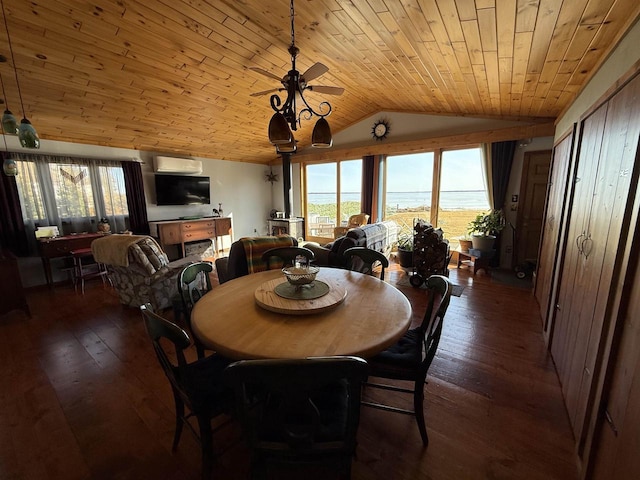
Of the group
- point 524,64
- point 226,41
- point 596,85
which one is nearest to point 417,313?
point 596,85

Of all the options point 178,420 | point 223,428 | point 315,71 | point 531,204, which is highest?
point 315,71

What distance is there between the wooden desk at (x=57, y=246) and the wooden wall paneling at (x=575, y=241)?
5904 millimetres

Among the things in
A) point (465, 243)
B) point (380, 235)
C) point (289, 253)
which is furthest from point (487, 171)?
point (289, 253)

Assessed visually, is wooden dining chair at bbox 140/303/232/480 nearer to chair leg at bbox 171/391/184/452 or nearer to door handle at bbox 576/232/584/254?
chair leg at bbox 171/391/184/452

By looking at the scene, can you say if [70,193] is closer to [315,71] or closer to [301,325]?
[315,71]

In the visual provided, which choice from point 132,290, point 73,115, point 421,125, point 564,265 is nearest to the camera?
point 564,265

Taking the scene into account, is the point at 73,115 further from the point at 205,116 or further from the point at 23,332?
the point at 23,332

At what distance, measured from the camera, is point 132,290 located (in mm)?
3072

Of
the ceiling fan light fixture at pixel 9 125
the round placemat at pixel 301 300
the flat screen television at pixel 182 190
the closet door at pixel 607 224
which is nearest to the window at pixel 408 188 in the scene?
the closet door at pixel 607 224

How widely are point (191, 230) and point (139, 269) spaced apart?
293 centimetres

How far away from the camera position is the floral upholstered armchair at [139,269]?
283 centimetres

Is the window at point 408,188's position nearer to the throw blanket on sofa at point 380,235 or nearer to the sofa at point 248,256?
the throw blanket on sofa at point 380,235

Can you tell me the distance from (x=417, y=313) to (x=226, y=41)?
12.2 feet

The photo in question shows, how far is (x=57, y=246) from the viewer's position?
3.84 meters
